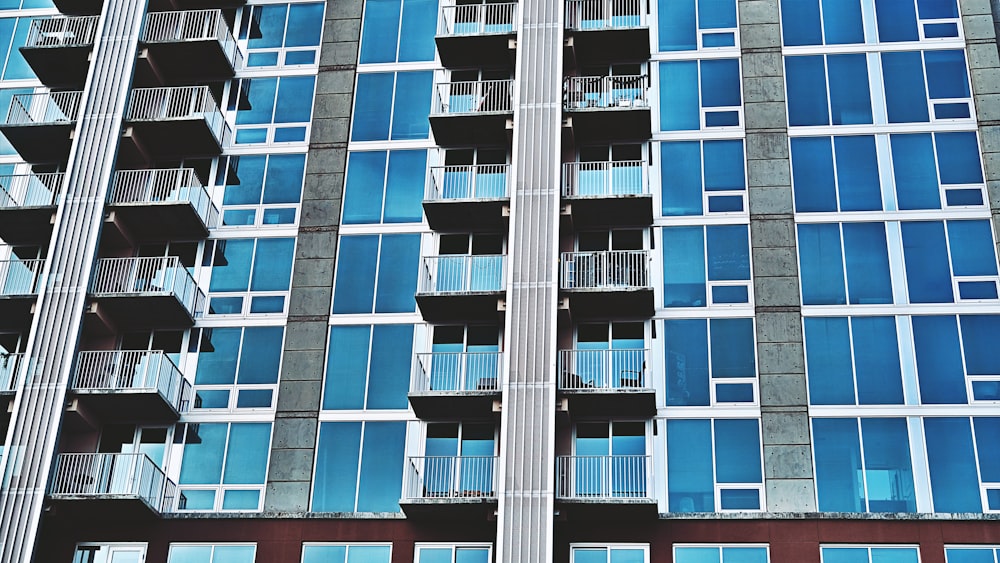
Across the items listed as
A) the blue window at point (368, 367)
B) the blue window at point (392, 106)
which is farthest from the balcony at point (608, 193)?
the blue window at point (368, 367)

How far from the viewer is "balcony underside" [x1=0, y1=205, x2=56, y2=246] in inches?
1375

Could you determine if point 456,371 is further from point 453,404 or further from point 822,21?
point 822,21

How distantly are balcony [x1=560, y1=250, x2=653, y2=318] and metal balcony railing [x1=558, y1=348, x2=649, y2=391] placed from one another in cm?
113

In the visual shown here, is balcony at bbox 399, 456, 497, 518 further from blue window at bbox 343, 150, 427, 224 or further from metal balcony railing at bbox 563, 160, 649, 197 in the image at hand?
metal balcony railing at bbox 563, 160, 649, 197

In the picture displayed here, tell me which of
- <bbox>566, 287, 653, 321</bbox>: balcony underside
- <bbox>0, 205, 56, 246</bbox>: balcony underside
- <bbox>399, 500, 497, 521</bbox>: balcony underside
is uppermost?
<bbox>0, 205, 56, 246</bbox>: balcony underside

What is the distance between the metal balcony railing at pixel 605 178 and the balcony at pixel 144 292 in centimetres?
1053

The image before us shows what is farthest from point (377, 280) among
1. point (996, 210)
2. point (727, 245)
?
point (996, 210)

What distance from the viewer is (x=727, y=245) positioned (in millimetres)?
33656

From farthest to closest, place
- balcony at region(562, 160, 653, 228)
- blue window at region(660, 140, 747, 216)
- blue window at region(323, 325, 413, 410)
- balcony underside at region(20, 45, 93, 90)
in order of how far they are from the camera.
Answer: balcony underside at region(20, 45, 93, 90) < blue window at region(660, 140, 747, 216) < balcony at region(562, 160, 653, 228) < blue window at region(323, 325, 413, 410)

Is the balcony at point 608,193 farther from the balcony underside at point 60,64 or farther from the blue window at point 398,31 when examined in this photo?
the balcony underside at point 60,64

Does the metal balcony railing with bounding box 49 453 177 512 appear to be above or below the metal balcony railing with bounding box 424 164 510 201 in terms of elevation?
below

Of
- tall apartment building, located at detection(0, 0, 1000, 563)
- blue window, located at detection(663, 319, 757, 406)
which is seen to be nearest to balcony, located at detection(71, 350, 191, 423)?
tall apartment building, located at detection(0, 0, 1000, 563)

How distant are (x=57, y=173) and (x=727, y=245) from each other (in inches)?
755

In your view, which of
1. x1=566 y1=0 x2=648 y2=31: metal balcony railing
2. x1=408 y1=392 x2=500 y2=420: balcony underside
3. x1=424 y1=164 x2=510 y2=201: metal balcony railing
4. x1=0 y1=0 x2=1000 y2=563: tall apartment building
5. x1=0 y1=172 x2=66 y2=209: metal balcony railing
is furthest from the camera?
x1=566 y1=0 x2=648 y2=31: metal balcony railing
